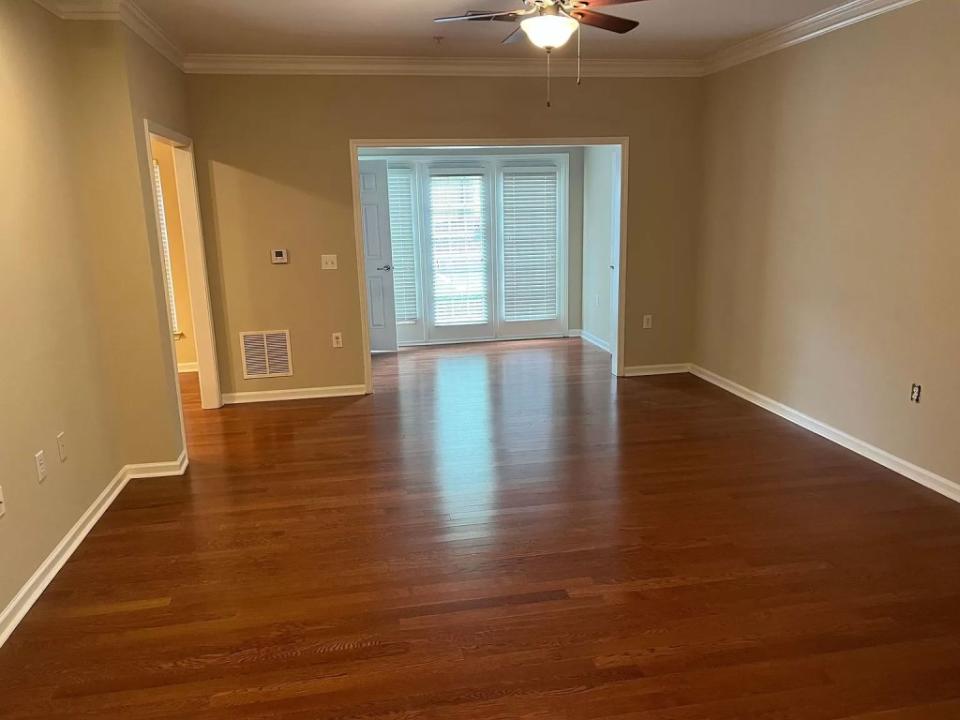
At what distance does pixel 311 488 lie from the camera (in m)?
3.73

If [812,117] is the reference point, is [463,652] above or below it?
below

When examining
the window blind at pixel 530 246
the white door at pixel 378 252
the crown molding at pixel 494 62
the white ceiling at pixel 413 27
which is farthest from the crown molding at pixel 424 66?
the window blind at pixel 530 246

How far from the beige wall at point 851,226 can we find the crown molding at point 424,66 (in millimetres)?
569

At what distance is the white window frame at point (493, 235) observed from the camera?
7.43m

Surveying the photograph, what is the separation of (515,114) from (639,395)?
2.53 meters

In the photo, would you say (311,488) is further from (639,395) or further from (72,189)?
(639,395)

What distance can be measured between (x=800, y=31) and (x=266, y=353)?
14.9ft

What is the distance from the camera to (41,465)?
2.87 metres

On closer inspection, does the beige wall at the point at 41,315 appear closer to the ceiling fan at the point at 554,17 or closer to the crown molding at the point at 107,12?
the crown molding at the point at 107,12

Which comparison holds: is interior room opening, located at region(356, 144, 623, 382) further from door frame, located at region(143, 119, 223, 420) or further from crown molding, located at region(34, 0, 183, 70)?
crown molding, located at region(34, 0, 183, 70)

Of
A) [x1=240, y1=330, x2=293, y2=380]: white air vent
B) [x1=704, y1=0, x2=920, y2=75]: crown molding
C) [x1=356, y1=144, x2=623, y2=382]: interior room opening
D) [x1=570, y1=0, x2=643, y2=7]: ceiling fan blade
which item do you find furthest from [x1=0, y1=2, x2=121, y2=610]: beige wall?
[x1=704, y1=0, x2=920, y2=75]: crown molding

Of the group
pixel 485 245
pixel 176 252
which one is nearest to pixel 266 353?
pixel 176 252

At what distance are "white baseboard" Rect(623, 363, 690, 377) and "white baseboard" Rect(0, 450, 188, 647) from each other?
12.5ft

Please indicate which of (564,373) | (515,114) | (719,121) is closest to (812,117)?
(719,121)
